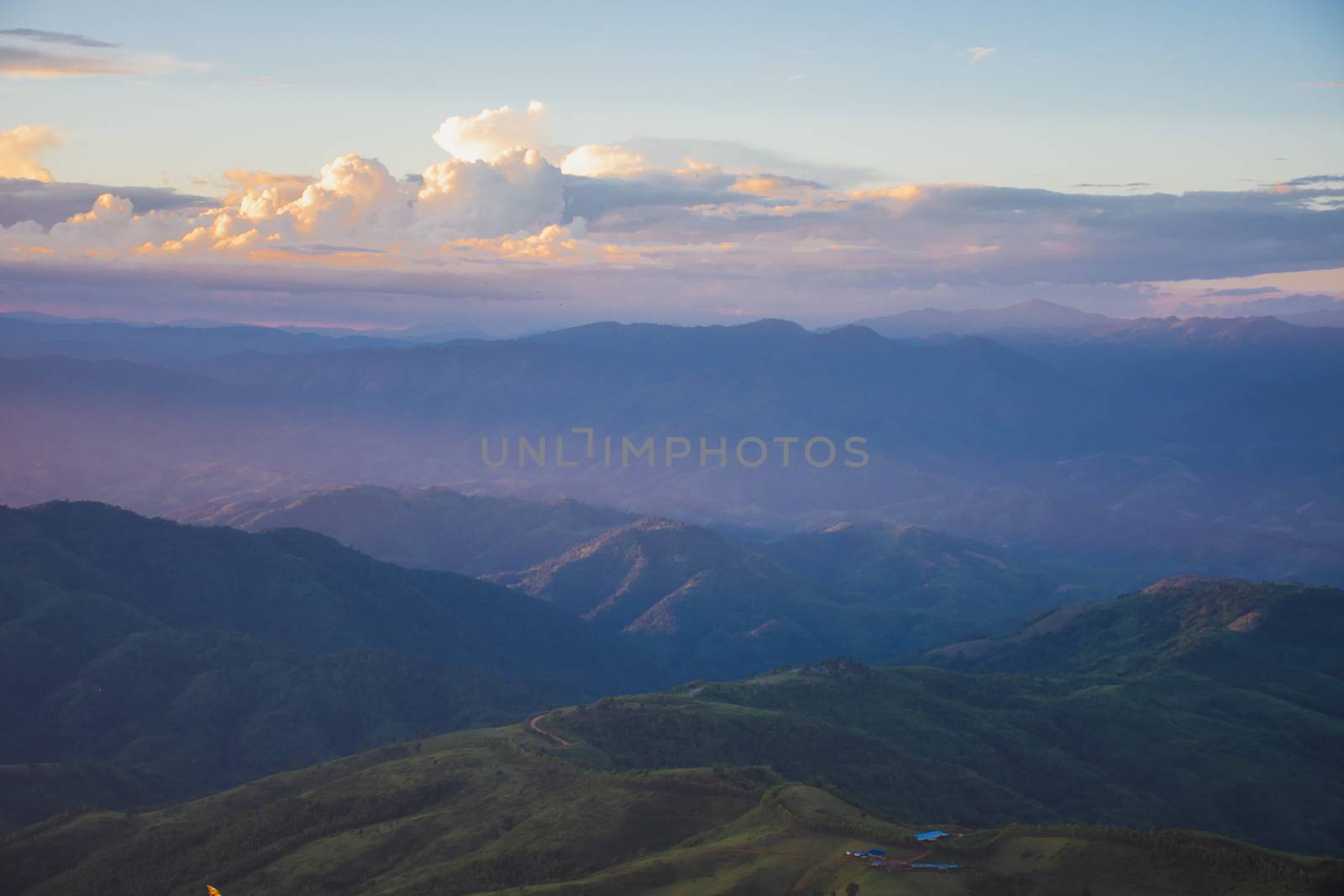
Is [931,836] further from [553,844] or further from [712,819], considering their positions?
[553,844]

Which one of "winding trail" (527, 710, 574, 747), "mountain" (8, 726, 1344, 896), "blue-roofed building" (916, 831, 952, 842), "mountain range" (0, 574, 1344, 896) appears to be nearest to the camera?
"mountain" (8, 726, 1344, 896)

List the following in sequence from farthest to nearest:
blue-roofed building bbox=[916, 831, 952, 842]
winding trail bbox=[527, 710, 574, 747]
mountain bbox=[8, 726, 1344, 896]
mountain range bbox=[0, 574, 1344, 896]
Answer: winding trail bbox=[527, 710, 574, 747] < blue-roofed building bbox=[916, 831, 952, 842] < mountain range bbox=[0, 574, 1344, 896] < mountain bbox=[8, 726, 1344, 896]

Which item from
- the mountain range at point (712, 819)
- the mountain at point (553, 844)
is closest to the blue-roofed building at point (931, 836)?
the mountain range at point (712, 819)

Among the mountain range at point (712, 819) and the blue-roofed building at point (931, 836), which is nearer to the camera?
the mountain range at point (712, 819)

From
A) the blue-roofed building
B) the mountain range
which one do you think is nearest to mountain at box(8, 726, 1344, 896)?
the mountain range

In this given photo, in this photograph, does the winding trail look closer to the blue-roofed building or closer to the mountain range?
the mountain range

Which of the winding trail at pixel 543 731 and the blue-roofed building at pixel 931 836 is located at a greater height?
the blue-roofed building at pixel 931 836

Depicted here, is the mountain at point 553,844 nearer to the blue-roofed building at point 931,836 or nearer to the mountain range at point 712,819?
the mountain range at point 712,819
